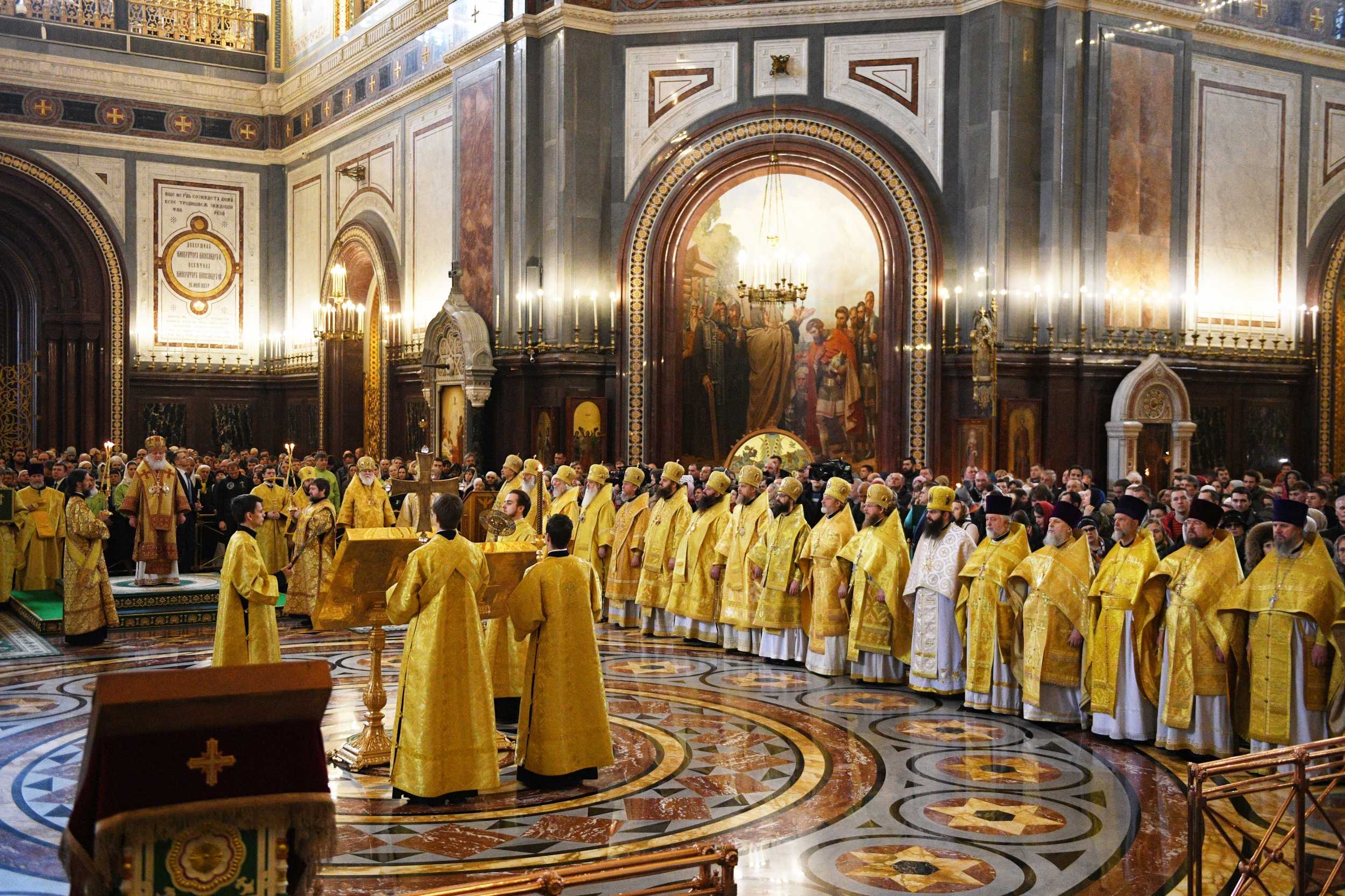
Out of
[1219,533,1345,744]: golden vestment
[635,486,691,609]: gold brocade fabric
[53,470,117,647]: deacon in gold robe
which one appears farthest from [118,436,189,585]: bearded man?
[1219,533,1345,744]: golden vestment

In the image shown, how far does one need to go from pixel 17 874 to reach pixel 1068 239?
44.4 feet

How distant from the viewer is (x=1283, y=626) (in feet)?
23.1

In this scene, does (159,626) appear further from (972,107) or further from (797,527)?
(972,107)

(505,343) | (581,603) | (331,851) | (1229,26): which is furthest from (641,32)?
(331,851)

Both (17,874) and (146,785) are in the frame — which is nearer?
(146,785)

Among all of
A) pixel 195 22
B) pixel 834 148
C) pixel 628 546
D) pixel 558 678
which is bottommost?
pixel 558 678

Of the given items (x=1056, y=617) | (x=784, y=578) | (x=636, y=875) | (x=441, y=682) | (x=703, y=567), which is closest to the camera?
(x=636, y=875)

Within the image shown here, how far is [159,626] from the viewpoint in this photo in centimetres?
1202

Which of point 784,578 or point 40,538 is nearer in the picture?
point 784,578

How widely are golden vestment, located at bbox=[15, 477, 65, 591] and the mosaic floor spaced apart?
4835 mm

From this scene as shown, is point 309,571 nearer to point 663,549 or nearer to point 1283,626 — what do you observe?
point 663,549

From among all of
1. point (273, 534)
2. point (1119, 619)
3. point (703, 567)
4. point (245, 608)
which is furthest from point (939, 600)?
point (273, 534)

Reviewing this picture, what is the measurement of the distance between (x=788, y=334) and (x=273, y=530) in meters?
7.32

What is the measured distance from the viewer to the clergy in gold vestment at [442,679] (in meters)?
6.27
